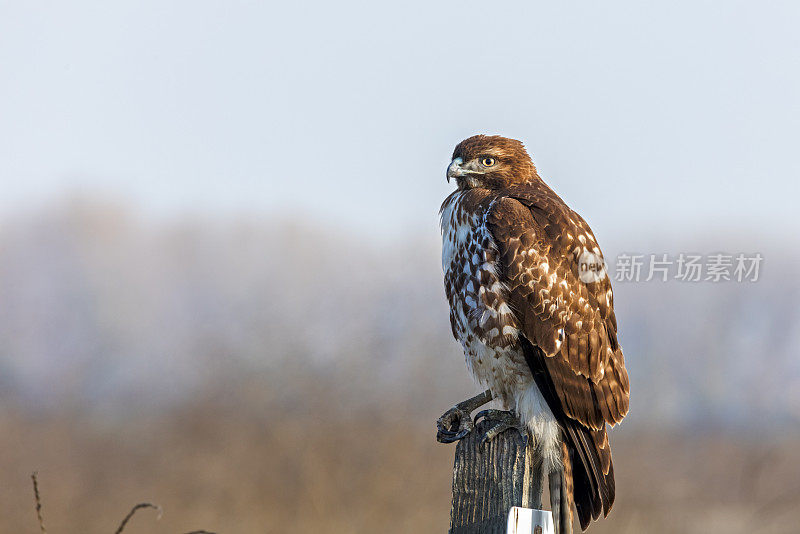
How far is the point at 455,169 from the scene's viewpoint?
4.45m

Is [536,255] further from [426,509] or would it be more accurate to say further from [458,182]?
[426,509]

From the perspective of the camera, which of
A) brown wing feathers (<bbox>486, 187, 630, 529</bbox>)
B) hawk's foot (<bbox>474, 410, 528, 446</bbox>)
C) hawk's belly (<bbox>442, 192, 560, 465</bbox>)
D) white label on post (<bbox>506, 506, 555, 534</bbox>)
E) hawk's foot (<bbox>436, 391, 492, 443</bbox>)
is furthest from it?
hawk's belly (<bbox>442, 192, 560, 465</bbox>)

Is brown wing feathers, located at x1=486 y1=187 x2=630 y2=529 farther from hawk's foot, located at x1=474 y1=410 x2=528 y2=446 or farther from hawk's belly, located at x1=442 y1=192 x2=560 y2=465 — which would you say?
hawk's foot, located at x1=474 y1=410 x2=528 y2=446

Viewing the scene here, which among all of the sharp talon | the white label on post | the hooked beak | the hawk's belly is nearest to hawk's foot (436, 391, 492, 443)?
the sharp talon

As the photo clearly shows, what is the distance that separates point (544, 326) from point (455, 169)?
1.02m

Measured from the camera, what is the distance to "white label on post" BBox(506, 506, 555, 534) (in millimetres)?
2654

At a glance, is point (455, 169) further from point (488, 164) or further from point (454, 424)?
point (454, 424)

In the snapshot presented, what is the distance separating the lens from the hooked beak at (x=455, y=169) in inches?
175

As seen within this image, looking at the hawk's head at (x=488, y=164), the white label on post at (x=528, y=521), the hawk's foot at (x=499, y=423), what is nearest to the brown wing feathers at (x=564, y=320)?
the hawk's foot at (x=499, y=423)

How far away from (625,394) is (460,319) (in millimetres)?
810

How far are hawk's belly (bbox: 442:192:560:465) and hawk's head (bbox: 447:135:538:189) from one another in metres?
0.35

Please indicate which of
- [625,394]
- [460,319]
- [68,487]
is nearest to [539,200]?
[460,319]

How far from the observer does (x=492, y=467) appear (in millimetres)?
2877

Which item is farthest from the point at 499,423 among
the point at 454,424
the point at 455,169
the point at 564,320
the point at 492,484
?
the point at 455,169
